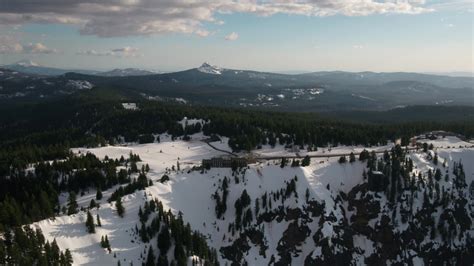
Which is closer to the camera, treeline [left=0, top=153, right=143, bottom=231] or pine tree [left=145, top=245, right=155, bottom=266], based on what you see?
pine tree [left=145, top=245, right=155, bottom=266]

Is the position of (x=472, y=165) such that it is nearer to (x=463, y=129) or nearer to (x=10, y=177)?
(x=463, y=129)

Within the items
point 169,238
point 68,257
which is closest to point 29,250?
point 68,257

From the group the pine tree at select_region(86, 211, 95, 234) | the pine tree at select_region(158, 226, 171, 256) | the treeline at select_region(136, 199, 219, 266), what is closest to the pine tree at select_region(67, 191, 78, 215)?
the pine tree at select_region(86, 211, 95, 234)

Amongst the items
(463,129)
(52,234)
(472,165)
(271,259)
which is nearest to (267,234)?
(271,259)

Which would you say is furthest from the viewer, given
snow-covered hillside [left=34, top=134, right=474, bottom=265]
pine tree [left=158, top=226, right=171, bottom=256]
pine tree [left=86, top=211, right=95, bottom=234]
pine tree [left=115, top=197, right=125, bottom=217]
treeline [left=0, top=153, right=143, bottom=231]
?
treeline [left=0, top=153, right=143, bottom=231]

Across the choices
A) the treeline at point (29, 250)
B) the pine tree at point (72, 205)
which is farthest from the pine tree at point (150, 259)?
the pine tree at point (72, 205)

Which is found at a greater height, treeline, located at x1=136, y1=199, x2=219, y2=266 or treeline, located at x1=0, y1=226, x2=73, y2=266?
treeline, located at x1=0, y1=226, x2=73, y2=266

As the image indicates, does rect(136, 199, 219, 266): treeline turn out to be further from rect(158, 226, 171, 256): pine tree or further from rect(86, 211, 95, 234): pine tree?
rect(86, 211, 95, 234): pine tree

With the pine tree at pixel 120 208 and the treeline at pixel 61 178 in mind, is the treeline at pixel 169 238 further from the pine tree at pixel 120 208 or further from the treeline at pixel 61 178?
the treeline at pixel 61 178
